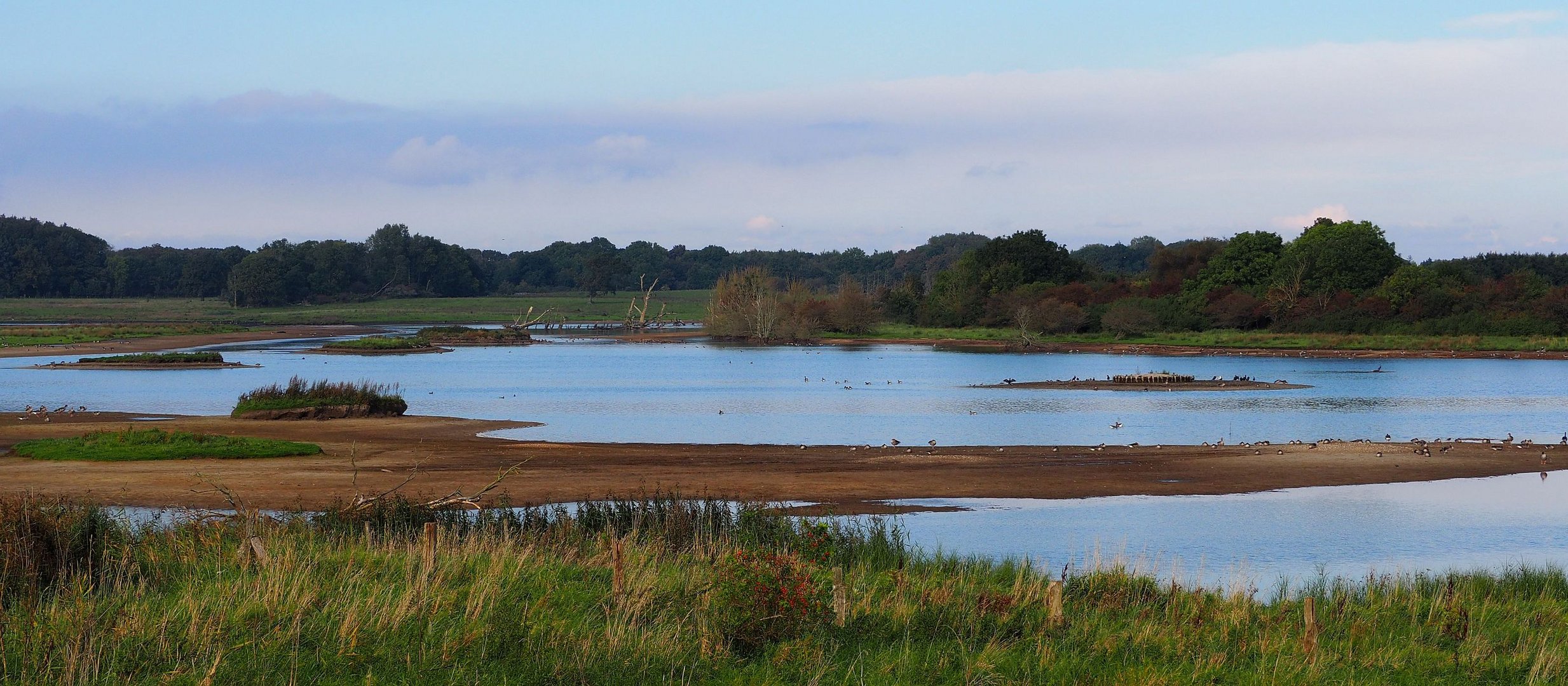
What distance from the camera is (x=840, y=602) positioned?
10828mm

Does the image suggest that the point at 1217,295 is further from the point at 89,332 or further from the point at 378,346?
the point at 89,332

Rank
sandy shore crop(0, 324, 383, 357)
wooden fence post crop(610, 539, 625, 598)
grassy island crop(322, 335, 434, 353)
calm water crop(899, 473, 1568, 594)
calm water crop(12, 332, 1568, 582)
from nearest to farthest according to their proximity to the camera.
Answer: wooden fence post crop(610, 539, 625, 598) < calm water crop(899, 473, 1568, 594) < calm water crop(12, 332, 1568, 582) < sandy shore crop(0, 324, 383, 357) < grassy island crop(322, 335, 434, 353)

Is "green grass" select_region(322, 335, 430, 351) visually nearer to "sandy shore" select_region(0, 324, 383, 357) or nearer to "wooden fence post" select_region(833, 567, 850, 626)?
"sandy shore" select_region(0, 324, 383, 357)

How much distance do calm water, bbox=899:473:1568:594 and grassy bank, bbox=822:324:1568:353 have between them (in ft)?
210

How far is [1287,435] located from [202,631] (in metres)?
32.6

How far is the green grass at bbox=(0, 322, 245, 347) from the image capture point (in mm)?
85812

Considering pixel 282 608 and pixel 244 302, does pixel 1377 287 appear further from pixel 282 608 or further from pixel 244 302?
pixel 244 302

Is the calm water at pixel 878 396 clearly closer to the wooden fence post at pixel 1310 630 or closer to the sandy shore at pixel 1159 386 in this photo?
the sandy shore at pixel 1159 386

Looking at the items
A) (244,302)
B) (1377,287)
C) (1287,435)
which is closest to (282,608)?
(1287,435)

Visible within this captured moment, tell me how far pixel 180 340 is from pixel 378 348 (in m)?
18.6

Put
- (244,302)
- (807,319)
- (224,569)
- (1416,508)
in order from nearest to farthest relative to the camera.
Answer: (224,569)
(1416,508)
(807,319)
(244,302)

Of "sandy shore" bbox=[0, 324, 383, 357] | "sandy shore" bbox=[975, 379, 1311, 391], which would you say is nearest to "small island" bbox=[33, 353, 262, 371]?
"sandy shore" bbox=[0, 324, 383, 357]

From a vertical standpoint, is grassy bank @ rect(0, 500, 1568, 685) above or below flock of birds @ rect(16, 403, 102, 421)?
above

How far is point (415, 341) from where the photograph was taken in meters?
93.8
